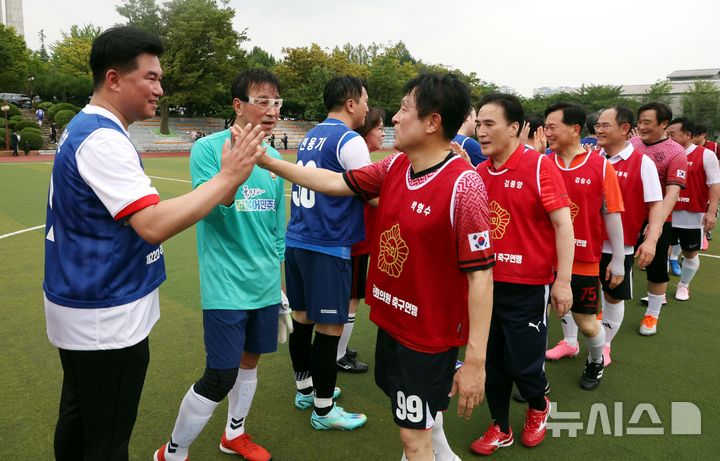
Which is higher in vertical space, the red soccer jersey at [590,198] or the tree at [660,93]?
the tree at [660,93]

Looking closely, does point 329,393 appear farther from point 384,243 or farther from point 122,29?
point 122,29

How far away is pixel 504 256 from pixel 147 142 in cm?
4161

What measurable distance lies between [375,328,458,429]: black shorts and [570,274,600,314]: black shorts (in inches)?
78.7

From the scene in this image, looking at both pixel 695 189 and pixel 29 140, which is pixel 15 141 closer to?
pixel 29 140

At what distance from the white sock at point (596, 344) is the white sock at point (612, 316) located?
2.24ft

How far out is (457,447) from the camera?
330 centimetres

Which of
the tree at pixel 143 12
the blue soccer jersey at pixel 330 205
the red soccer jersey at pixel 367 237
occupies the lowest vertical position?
the red soccer jersey at pixel 367 237

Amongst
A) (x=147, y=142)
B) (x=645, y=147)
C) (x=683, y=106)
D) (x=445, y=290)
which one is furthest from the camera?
(x=683, y=106)

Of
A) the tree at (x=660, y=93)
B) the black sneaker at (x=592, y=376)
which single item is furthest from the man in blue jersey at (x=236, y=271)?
the tree at (x=660, y=93)

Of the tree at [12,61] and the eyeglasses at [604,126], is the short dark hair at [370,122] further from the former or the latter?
the tree at [12,61]

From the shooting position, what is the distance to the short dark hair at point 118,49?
203cm

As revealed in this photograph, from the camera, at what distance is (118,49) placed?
2025 mm

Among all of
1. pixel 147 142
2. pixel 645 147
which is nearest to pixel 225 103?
pixel 147 142

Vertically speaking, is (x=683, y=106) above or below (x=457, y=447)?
above
